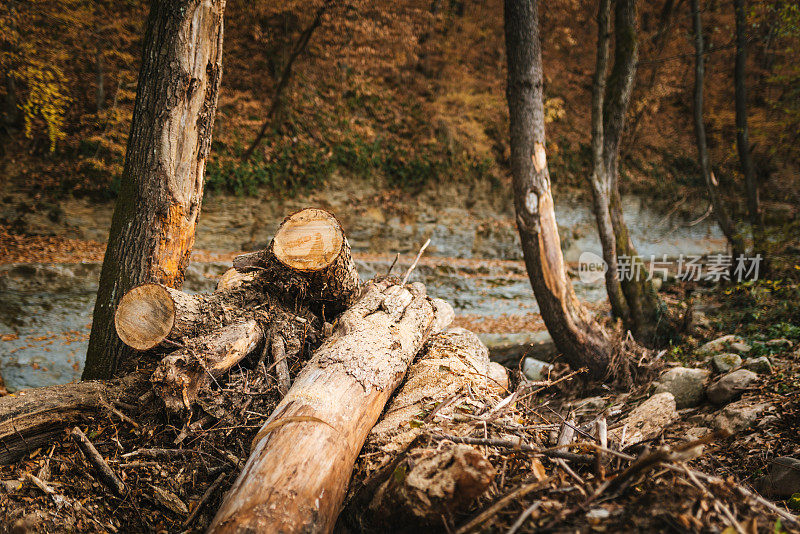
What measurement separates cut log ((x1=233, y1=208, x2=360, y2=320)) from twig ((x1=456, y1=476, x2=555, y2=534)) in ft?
6.54

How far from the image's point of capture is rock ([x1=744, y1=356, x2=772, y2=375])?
4.27 meters

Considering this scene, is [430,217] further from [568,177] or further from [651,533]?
[651,533]

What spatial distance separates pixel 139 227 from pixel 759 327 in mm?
8286

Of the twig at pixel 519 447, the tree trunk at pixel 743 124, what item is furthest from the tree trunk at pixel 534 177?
the tree trunk at pixel 743 124

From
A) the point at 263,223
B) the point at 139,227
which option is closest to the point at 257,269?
the point at 139,227

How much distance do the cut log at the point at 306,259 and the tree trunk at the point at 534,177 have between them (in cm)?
255

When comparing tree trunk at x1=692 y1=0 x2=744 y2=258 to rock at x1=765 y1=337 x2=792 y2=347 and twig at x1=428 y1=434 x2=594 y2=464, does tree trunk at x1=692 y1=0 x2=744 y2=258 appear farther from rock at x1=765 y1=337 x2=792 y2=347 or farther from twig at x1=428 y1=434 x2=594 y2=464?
twig at x1=428 y1=434 x2=594 y2=464

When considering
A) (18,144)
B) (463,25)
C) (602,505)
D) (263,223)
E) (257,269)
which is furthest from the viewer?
(463,25)

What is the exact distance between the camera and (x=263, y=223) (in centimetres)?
1098

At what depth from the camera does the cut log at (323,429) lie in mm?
1667

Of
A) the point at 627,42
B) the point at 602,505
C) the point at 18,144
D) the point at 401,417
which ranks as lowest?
the point at 401,417

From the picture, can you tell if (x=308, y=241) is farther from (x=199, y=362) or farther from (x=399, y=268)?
(x=399, y=268)

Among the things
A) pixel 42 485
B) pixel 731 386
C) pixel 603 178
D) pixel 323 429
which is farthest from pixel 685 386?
pixel 42 485

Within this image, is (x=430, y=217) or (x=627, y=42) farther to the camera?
(x=430, y=217)
